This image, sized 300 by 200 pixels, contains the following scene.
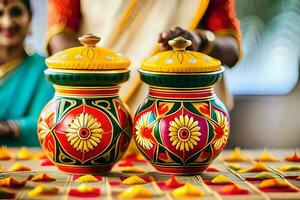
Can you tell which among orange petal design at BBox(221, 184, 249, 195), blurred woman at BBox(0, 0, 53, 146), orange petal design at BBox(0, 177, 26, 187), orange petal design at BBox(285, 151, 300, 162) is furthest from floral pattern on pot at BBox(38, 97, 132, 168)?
blurred woman at BBox(0, 0, 53, 146)

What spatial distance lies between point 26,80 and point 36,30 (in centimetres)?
17

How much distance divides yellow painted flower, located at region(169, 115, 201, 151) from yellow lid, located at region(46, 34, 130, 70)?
138mm

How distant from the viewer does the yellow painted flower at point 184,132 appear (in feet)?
3.35

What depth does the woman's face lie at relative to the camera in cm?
185

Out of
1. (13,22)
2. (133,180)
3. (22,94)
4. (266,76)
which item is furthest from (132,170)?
(266,76)

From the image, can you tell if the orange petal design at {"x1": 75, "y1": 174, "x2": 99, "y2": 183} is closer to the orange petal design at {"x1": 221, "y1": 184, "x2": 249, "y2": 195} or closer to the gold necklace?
the orange petal design at {"x1": 221, "y1": 184, "x2": 249, "y2": 195}

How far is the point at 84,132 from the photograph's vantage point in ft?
3.36

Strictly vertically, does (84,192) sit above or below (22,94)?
above

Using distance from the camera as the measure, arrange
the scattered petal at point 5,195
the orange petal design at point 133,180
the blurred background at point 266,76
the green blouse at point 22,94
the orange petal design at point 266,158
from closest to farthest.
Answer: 1. the scattered petal at point 5,195
2. the orange petal design at point 133,180
3. the orange petal design at point 266,158
4. the green blouse at point 22,94
5. the blurred background at point 266,76

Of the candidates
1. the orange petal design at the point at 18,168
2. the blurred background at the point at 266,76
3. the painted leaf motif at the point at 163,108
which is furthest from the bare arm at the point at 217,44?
the blurred background at the point at 266,76

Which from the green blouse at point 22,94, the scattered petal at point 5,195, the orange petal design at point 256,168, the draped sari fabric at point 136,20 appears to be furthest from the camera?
the green blouse at point 22,94

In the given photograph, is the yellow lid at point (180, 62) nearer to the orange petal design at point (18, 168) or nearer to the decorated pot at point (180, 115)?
the decorated pot at point (180, 115)

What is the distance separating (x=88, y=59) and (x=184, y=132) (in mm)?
200

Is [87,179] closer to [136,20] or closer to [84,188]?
[84,188]
